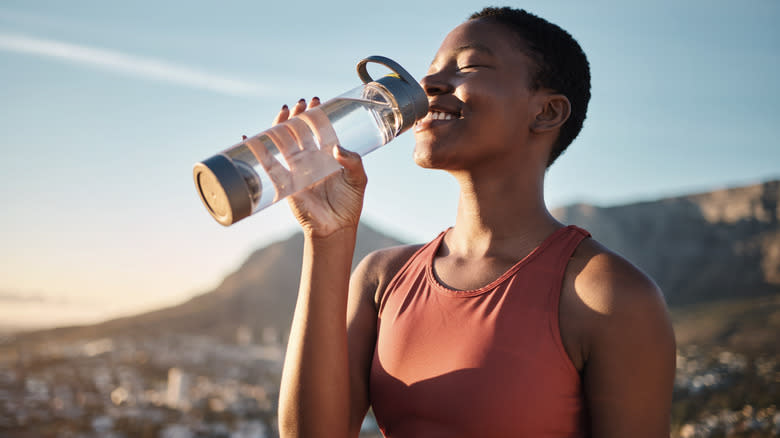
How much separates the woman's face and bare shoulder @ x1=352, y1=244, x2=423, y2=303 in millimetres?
382

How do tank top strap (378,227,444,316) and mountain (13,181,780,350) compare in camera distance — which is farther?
mountain (13,181,780,350)

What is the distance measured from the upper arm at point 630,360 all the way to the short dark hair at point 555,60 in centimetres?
53

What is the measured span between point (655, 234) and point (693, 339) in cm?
984

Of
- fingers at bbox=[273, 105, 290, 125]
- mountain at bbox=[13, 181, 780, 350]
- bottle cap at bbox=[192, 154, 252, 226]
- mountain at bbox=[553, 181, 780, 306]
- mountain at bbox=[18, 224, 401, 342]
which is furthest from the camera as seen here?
mountain at bbox=[18, 224, 401, 342]

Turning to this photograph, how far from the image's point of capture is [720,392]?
395 centimetres

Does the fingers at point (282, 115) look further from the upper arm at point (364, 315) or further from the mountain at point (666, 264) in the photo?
the mountain at point (666, 264)

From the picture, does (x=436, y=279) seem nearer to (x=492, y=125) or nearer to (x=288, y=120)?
(x=492, y=125)

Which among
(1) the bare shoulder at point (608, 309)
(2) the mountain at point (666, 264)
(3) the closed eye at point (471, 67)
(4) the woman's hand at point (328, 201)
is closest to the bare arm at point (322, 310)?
(4) the woman's hand at point (328, 201)

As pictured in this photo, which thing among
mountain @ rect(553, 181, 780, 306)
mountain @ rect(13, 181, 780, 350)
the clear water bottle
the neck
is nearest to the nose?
the clear water bottle

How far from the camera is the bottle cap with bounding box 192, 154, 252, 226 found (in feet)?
3.47

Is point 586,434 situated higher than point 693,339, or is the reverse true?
point 586,434

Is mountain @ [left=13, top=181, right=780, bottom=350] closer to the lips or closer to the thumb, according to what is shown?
the lips

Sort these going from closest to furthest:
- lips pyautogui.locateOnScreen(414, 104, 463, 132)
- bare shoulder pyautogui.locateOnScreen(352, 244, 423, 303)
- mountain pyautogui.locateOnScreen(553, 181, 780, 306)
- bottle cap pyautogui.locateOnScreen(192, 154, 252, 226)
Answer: bottle cap pyautogui.locateOnScreen(192, 154, 252, 226) → lips pyautogui.locateOnScreen(414, 104, 463, 132) → bare shoulder pyautogui.locateOnScreen(352, 244, 423, 303) → mountain pyautogui.locateOnScreen(553, 181, 780, 306)

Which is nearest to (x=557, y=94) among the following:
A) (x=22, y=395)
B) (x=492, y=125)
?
(x=492, y=125)
